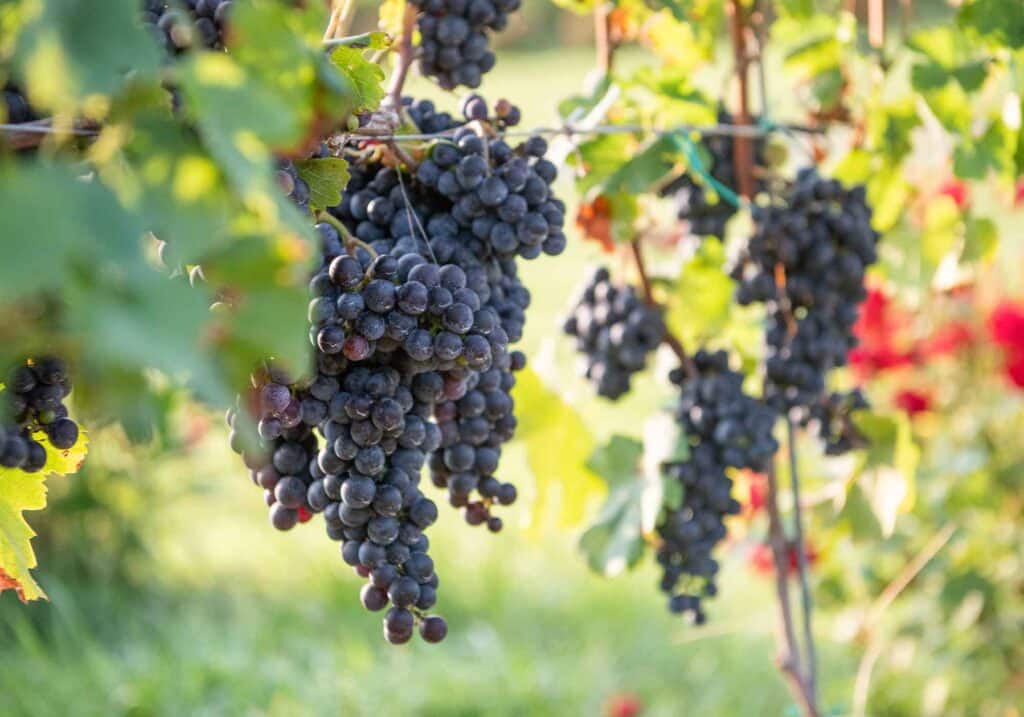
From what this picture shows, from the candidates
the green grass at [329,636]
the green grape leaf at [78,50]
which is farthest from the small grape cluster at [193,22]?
the green grass at [329,636]

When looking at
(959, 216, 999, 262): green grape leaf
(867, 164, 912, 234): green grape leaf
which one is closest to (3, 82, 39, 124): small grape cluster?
(867, 164, 912, 234): green grape leaf

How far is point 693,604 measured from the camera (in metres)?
1.29

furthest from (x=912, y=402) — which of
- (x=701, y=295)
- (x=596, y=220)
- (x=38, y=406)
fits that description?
(x=38, y=406)

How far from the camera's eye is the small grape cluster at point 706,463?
1236mm

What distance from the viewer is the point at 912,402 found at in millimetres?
2197

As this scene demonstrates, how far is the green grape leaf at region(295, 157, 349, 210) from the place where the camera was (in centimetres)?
70

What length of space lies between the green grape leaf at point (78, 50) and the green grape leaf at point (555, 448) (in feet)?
3.08

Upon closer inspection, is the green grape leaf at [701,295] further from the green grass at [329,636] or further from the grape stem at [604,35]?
the green grass at [329,636]

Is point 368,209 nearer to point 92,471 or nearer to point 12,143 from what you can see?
point 12,143

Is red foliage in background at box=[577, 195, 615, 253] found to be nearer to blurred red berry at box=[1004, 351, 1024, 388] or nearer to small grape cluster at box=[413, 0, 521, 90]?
small grape cluster at box=[413, 0, 521, 90]

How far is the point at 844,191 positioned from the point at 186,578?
256cm

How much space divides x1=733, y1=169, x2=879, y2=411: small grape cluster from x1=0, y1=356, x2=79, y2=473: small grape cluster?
78 cm

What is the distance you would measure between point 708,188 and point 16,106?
91 cm

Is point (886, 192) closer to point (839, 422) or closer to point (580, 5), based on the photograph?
point (839, 422)
